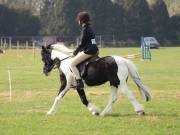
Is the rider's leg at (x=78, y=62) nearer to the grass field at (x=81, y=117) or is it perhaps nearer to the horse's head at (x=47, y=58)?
the grass field at (x=81, y=117)

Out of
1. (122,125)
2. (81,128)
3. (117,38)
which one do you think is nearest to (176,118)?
(122,125)

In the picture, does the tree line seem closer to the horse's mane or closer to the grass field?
the grass field

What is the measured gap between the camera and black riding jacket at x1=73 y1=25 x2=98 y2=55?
1465 cm

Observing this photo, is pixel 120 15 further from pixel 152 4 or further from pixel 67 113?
pixel 67 113

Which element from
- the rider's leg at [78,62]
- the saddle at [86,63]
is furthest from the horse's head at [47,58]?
the saddle at [86,63]

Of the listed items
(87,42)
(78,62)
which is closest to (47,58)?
(78,62)

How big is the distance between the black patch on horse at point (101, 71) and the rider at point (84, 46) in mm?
206

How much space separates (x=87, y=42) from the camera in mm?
14719

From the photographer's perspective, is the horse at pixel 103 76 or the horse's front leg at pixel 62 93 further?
the horse's front leg at pixel 62 93

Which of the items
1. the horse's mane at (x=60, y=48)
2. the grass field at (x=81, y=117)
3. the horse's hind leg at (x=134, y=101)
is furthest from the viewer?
the horse's mane at (x=60, y=48)

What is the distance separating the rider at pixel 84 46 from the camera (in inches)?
577

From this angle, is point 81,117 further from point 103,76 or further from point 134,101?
point 134,101

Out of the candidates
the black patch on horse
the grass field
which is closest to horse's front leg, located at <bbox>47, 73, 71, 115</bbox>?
the grass field

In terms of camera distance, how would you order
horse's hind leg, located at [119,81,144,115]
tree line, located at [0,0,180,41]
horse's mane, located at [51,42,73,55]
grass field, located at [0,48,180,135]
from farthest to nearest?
tree line, located at [0,0,180,41] < horse's mane, located at [51,42,73,55] < horse's hind leg, located at [119,81,144,115] < grass field, located at [0,48,180,135]
